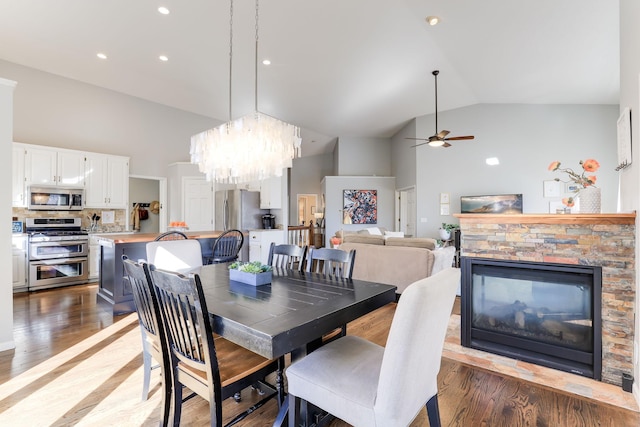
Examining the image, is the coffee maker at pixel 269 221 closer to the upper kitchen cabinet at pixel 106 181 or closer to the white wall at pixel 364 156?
the upper kitchen cabinet at pixel 106 181

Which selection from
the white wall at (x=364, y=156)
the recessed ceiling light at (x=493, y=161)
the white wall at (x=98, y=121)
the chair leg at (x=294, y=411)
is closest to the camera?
the chair leg at (x=294, y=411)

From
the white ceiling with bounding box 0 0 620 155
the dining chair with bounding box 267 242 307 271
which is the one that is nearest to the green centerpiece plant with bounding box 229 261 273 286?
the dining chair with bounding box 267 242 307 271

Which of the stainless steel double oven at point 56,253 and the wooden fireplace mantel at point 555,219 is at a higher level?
the wooden fireplace mantel at point 555,219

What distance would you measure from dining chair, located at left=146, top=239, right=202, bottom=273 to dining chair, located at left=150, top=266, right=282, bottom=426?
118 cm

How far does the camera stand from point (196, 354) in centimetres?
147

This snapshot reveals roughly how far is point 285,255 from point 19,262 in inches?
187

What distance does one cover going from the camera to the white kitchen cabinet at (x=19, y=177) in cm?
483

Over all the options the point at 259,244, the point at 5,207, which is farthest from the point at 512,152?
the point at 5,207

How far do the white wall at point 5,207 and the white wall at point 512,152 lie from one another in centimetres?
694

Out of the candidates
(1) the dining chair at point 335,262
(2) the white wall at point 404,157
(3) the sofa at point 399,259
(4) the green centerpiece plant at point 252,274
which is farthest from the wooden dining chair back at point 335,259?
(2) the white wall at point 404,157

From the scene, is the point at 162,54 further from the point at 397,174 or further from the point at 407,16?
the point at 397,174

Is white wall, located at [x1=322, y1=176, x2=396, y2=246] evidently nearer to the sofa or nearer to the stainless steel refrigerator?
the stainless steel refrigerator

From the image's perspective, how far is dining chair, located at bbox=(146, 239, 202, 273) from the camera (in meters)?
2.62

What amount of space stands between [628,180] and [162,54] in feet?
19.5
